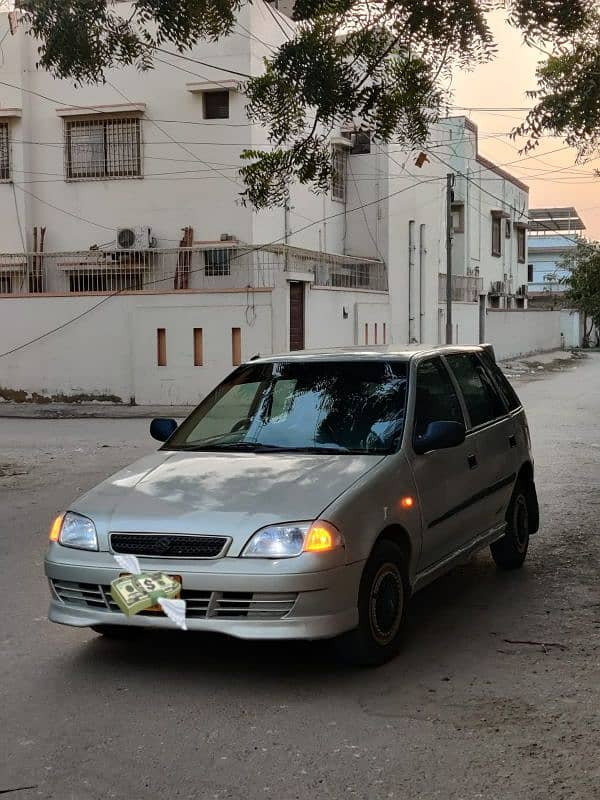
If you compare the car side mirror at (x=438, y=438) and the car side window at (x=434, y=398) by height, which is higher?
the car side window at (x=434, y=398)

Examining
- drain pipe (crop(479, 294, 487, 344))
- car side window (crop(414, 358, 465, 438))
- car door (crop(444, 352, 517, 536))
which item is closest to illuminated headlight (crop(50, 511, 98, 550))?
car side window (crop(414, 358, 465, 438))

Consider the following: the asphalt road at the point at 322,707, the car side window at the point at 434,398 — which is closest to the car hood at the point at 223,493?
the car side window at the point at 434,398

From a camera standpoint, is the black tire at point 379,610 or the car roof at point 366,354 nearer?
the black tire at point 379,610

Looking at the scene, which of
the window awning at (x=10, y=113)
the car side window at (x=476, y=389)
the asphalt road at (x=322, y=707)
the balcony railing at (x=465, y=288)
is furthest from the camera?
the balcony railing at (x=465, y=288)

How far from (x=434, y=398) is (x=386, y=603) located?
1.56 meters

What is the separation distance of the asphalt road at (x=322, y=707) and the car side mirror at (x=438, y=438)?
110 cm

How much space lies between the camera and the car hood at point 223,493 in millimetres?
4887

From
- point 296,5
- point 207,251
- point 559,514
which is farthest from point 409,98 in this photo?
point 207,251

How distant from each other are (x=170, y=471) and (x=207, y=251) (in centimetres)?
1877

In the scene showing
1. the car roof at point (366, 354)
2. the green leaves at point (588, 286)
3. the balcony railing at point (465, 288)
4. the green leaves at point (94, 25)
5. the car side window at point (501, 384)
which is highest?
the green leaves at point (94, 25)

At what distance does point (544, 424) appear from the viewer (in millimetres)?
18516

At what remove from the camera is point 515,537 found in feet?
24.2

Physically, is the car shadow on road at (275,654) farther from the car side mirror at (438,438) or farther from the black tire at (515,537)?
the car side mirror at (438,438)

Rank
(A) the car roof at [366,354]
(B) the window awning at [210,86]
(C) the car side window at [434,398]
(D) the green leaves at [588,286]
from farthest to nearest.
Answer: (B) the window awning at [210,86] < (D) the green leaves at [588,286] < (A) the car roof at [366,354] < (C) the car side window at [434,398]
